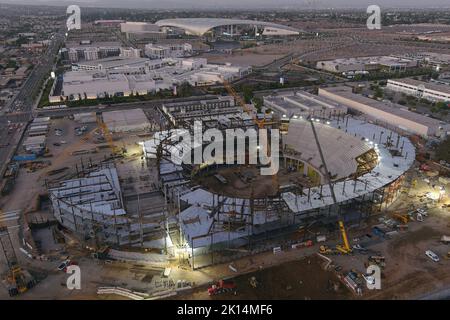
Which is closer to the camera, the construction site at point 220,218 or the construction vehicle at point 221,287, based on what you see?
the construction vehicle at point 221,287

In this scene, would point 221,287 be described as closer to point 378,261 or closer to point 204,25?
point 378,261

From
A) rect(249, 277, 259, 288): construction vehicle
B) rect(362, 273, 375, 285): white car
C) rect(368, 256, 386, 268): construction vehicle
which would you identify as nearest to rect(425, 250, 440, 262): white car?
rect(368, 256, 386, 268): construction vehicle

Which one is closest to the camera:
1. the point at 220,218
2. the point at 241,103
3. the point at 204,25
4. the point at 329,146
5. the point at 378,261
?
the point at 378,261

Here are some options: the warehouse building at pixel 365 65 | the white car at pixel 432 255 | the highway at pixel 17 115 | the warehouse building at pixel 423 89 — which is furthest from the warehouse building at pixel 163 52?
the white car at pixel 432 255

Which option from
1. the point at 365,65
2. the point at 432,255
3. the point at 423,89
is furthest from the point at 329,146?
the point at 365,65

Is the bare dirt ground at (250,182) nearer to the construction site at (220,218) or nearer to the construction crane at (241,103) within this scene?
the construction site at (220,218)

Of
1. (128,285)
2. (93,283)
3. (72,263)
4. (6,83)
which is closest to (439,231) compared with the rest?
(128,285)
